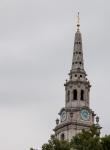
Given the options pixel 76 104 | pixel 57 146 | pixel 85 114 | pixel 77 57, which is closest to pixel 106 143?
pixel 57 146

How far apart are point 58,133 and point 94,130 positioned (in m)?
56.6

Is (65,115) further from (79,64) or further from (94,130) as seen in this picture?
(94,130)

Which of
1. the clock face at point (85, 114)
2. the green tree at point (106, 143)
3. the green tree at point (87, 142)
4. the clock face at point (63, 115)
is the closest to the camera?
the green tree at point (87, 142)

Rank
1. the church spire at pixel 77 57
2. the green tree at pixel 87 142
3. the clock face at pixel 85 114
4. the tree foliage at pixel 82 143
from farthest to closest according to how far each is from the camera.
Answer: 1. the church spire at pixel 77 57
2. the clock face at pixel 85 114
3. the tree foliage at pixel 82 143
4. the green tree at pixel 87 142

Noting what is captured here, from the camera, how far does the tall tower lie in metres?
141

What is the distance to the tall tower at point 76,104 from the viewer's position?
14088 cm

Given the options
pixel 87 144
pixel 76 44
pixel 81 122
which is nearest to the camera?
pixel 87 144

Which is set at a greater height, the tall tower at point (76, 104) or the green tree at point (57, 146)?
the tall tower at point (76, 104)

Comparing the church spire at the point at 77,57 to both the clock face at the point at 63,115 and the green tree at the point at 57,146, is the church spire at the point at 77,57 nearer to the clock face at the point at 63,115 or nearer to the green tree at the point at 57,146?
the clock face at the point at 63,115

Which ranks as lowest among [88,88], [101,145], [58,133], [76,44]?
[101,145]

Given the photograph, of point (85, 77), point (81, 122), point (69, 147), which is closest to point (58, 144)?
point (69, 147)

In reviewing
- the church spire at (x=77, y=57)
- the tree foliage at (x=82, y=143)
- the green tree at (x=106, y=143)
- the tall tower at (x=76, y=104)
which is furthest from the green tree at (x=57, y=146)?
the church spire at (x=77, y=57)

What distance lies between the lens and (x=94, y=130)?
87500 mm

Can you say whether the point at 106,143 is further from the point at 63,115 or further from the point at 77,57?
the point at 77,57
